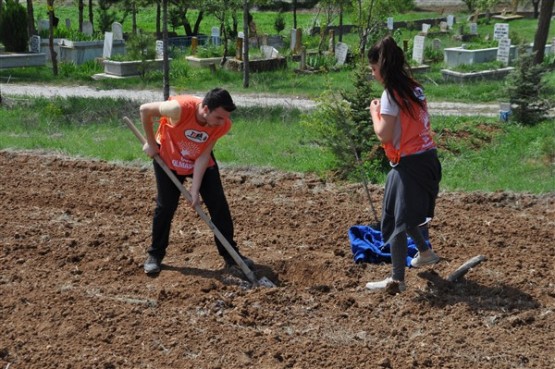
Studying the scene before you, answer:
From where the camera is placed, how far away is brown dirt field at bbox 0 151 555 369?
466cm

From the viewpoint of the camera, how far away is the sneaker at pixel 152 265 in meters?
5.98

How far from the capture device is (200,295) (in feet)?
18.0

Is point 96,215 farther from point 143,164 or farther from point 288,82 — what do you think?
point 288,82

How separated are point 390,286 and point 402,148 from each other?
0.95m

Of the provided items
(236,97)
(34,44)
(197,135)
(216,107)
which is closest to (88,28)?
(34,44)

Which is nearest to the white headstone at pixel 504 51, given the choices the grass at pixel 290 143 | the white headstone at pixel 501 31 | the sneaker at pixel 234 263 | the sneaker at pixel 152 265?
the white headstone at pixel 501 31

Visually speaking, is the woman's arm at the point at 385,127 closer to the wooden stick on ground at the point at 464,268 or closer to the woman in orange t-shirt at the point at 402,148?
the woman in orange t-shirt at the point at 402,148

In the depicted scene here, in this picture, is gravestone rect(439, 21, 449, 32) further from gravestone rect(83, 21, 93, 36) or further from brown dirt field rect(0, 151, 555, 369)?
brown dirt field rect(0, 151, 555, 369)

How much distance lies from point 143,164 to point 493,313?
17.3 ft

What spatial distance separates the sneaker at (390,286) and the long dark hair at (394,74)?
45.8 inches

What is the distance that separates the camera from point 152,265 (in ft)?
19.7

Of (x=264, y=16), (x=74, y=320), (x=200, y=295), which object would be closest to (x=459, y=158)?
(x=200, y=295)

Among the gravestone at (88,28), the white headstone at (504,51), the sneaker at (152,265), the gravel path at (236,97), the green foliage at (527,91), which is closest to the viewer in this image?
the sneaker at (152,265)

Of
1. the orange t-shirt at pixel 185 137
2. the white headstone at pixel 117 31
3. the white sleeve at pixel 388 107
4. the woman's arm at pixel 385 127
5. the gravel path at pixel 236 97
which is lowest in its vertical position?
the gravel path at pixel 236 97
